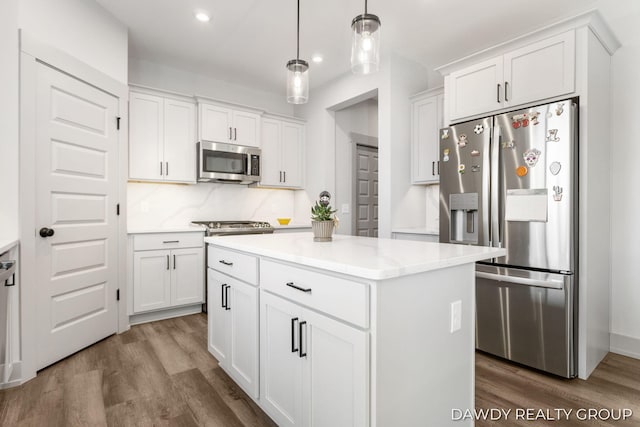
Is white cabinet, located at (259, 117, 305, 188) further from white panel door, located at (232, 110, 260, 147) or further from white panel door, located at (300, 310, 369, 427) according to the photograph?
white panel door, located at (300, 310, 369, 427)

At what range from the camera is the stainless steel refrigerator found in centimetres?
226

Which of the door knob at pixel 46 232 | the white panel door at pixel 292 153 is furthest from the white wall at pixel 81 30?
the white panel door at pixel 292 153

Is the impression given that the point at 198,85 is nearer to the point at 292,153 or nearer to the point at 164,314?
the point at 292,153

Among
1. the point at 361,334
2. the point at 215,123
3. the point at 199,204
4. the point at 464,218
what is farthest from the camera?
the point at 199,204

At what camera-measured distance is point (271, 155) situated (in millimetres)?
4684

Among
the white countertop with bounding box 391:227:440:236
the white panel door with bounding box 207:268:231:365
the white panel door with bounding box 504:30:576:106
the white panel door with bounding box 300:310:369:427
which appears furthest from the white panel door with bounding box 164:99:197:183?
the white panel door with bounding box 504:30:576:106

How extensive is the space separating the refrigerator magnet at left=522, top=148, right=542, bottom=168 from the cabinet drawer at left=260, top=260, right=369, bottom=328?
1881mm

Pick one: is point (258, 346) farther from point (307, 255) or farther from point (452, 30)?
point (452, 30)

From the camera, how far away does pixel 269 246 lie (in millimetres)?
1824

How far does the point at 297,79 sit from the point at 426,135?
2.01 metres

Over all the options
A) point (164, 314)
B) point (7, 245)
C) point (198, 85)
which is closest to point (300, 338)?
point (7, 245)

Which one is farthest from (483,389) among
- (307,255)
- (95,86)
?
(95,86)

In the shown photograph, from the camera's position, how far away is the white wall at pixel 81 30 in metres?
2.36

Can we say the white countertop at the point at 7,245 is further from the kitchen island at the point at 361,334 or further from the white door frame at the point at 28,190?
the kitchen island at the point at 361,334
